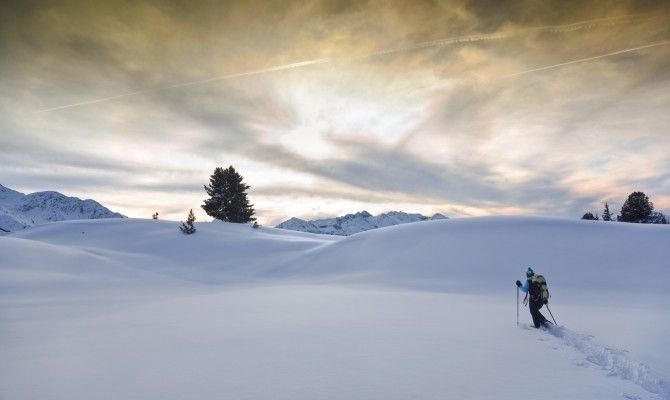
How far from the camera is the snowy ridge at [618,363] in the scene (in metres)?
6.02

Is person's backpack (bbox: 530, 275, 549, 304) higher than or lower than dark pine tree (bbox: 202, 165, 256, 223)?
lower

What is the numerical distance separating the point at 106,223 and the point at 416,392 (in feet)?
152

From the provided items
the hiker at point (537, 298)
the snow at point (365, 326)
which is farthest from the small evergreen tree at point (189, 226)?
the hiker at point (537, 298)

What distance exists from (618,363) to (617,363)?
0.02 m

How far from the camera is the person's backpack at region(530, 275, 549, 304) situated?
11.1 meters

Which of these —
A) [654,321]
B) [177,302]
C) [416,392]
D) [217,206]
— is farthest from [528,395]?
[217,206]

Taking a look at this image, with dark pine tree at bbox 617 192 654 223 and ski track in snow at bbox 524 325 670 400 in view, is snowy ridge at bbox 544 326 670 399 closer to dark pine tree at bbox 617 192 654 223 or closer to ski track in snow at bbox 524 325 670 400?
ski track in snow at bbox 524 325 670 400

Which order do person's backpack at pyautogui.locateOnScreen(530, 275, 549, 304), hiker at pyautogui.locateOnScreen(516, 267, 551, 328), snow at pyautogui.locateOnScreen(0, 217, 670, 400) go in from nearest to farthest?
snow at pyautogui.locateOnScreen(0, 217, 670, 400)
hiker at pyautogui.locateOnScreen(516, 267, 551, 328)
person's backpack at pyautogui.locateOnScreen(530, 275, 549, 304)

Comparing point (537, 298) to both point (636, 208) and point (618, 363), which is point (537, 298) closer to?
point (618, 363)

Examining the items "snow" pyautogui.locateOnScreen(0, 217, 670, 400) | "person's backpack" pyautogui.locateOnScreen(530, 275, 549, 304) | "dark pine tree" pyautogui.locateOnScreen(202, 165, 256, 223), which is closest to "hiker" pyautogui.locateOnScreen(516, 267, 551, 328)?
"person's backpack" pyautogui.locateOnScreen(530, 275, 549, 304)

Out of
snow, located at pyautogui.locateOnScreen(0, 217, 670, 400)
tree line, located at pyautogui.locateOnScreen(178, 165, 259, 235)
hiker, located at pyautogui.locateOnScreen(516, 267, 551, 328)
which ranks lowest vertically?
snow, located at pyautogui.locateOnScreen(0, 217, 670, 400)

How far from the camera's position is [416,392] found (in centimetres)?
546

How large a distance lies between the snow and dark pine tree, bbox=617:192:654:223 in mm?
45592

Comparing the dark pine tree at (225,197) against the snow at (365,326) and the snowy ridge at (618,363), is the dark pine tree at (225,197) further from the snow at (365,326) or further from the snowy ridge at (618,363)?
the snowy ridge at (618,363)
